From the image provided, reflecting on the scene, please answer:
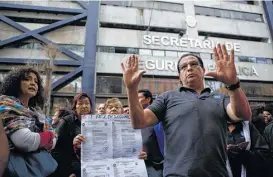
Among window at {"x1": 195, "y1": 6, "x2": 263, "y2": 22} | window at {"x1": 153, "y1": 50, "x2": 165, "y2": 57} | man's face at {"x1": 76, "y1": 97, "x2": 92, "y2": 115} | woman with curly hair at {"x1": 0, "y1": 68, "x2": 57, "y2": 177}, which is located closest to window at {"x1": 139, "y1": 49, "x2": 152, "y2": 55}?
window at {"x1": 153, "y1": 50, "x2": 165, "y2": 57}

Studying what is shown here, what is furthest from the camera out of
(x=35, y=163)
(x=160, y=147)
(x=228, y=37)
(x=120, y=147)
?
(x=228, y=37)

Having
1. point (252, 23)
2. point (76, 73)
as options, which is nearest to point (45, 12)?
point (76, 73)

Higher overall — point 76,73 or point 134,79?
point 76,73

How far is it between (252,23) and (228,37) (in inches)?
93.5

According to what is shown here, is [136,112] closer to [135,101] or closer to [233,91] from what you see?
[135,101]

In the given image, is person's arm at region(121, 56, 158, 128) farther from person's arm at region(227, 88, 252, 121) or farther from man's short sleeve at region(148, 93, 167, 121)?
person's arm at region(227, 88, 252, 121)

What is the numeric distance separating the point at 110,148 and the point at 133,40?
11.4 metres

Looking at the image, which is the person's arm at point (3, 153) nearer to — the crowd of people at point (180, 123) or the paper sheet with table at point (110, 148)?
the crowd of people at point (180, 123)

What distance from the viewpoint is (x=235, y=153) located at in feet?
6.30

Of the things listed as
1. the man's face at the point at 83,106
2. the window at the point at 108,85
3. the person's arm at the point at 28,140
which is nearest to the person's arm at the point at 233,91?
the person's arm at the point at 28,140

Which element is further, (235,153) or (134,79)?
(235,153)

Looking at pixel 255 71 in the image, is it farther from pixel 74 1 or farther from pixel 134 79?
pixel 134 79

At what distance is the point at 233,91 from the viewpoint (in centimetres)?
119

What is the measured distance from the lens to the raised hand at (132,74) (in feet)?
4.12
